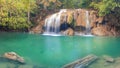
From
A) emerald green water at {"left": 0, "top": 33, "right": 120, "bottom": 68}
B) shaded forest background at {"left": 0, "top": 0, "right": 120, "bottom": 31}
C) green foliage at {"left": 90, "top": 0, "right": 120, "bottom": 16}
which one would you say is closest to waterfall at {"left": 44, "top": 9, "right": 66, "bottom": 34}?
shaded forest background at {"left": 0, "top": 0, "right": 120, "bottom": 31}

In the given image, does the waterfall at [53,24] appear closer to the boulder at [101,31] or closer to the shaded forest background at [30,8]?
the shaded forest background at [30,8]

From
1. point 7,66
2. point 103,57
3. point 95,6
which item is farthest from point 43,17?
point 7,66

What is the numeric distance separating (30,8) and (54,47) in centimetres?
1125

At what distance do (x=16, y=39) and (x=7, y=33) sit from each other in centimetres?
447

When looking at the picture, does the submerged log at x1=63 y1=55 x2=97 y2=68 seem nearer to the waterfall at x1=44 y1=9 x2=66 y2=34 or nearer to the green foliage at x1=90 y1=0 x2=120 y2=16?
the green foliage at x1=90 y1=0 x2=120 y2=16

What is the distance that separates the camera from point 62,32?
111ft

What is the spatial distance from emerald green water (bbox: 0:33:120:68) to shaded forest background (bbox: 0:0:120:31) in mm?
1683

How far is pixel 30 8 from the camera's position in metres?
35.5

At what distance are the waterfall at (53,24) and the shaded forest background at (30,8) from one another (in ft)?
6.24

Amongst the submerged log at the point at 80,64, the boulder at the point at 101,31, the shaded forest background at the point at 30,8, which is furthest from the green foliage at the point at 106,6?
the submerged log at the point at 80,64

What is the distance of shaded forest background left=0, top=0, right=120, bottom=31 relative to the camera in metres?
32.2

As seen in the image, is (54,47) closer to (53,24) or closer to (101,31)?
(101,31)

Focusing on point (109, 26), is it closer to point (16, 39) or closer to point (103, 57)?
point (16, 39)

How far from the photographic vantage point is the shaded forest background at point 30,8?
3224cm
